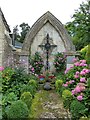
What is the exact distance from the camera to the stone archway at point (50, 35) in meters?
11.7

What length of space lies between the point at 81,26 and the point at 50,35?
24.9 metres

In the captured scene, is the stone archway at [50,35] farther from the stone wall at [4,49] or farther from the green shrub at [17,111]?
the green shrub at [17,111]

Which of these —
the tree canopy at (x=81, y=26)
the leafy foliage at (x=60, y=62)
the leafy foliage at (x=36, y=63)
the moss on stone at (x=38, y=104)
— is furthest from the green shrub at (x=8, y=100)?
the tree canopy at (x=81, y=26)

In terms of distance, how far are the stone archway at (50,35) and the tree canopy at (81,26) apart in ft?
71.5

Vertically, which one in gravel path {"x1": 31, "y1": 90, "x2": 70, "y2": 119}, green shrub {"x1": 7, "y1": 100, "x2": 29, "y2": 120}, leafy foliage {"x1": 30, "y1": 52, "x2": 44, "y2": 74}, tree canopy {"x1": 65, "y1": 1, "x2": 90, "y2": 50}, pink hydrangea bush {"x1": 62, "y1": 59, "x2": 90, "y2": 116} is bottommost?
gravel path {"x1": 31, "y1": 90, "x2": 70, "y2": 119}

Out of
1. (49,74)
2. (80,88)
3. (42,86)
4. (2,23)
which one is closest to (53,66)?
(49,74)

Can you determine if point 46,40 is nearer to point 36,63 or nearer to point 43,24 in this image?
point 43,24

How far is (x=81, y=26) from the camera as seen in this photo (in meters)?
36.3

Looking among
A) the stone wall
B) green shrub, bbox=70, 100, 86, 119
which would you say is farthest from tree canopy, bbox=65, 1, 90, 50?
green shrub, bbox=70, 100, 86, 119

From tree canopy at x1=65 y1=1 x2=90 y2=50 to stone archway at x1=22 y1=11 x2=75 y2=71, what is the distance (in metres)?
21.8

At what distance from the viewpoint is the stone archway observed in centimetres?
1169

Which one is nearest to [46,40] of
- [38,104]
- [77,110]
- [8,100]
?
[38,104]

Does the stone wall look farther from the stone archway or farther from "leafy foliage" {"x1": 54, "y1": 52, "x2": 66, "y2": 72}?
"leafy foliage" {"x1": 54, "y1": 52, "x2": 66, "y2": 72}

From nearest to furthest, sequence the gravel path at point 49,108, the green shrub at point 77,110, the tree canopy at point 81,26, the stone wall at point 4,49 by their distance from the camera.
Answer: the green shrub at point 77,110
the gravel path at point 49,108
the stone wall at point 4,49
the tree canopy at point 81,26
